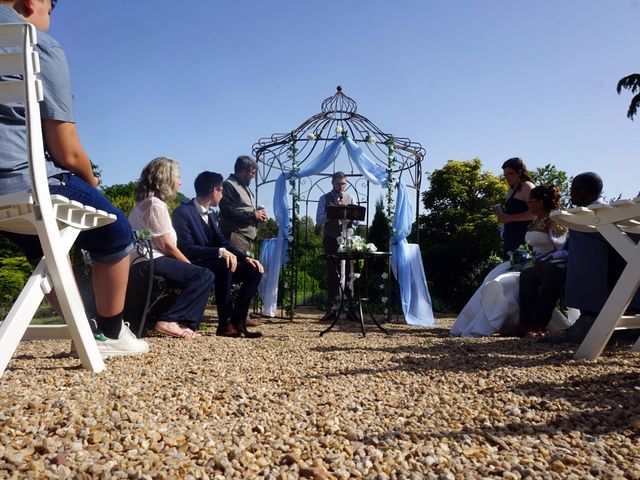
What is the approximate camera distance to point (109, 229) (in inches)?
98.5

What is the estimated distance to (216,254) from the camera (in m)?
4.64

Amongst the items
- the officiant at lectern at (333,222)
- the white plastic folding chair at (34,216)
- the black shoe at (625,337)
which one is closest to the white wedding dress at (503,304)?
the black shoe at (625,337)

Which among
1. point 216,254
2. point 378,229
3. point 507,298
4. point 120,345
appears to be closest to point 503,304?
point 507,298

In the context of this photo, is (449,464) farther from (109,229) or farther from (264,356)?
(264,356)

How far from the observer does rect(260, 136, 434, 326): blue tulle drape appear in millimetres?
7488

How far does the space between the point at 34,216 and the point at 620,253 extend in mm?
2852

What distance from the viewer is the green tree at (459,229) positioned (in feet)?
40.1

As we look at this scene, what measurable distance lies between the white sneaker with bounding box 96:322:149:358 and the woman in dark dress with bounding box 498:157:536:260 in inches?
161

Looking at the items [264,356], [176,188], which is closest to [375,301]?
[176,188]

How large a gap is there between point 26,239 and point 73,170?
399 mm

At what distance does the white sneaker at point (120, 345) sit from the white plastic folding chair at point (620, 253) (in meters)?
2.52

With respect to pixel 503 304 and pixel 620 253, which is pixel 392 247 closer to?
pixel 503 304

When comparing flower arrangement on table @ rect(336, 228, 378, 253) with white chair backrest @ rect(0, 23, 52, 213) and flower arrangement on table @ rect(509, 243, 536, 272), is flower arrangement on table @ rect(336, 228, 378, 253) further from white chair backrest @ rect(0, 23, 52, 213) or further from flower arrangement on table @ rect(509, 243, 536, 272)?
white chair backrest @ rect(0, 23, 52, 213)

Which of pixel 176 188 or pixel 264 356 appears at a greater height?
pixel 176 188
